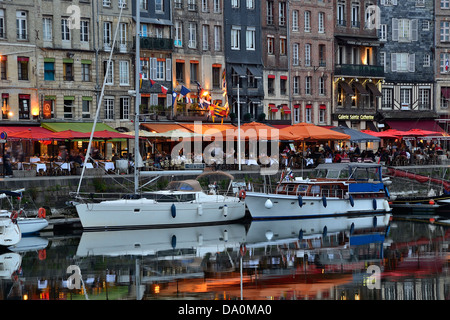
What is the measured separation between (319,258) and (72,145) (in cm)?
2875

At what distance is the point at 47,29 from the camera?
191 feet

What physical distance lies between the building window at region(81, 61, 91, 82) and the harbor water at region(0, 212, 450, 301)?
20.0 m

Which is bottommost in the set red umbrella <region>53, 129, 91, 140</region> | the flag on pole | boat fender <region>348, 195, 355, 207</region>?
boat fender <region>348, 195, 355, 207</region>

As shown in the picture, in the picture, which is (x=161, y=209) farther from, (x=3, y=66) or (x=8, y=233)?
(x=3, y=66)

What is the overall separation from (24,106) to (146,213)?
18966 mm

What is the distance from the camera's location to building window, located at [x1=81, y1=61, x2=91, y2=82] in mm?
59719

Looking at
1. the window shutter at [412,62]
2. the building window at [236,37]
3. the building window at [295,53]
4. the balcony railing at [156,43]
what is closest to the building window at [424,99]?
the window shutter at [412,62]

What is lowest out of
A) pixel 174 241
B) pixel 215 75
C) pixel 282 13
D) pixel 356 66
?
pixel 174 241

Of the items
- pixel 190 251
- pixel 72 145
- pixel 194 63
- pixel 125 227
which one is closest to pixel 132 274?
pixel 190 251

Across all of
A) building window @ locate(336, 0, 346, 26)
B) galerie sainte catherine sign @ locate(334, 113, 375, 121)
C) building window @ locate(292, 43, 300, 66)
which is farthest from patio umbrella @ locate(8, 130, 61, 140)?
building window @ locate(336, 0, 346, 26)

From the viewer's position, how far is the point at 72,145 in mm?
58156

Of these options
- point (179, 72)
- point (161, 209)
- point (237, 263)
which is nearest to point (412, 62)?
point (179, 72)

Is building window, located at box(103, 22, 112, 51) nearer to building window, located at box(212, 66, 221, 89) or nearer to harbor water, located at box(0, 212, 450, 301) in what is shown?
building window, located at box(212, 66, 221, 89)

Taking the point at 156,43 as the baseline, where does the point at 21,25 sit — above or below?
above
